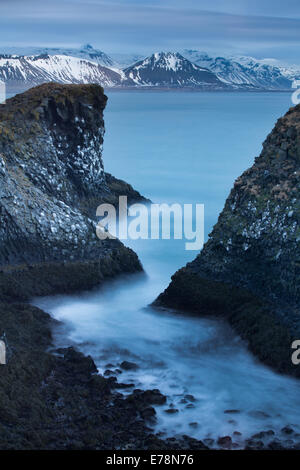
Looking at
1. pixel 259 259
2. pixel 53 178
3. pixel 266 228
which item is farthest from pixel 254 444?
pixel 53 178

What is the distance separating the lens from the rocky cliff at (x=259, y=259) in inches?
597

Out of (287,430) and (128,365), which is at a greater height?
(128,365)

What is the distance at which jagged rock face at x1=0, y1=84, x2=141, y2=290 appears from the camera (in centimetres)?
1894

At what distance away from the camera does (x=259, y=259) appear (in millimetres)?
16719

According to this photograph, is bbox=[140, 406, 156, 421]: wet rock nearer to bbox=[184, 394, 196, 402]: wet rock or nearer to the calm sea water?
the calm sea water

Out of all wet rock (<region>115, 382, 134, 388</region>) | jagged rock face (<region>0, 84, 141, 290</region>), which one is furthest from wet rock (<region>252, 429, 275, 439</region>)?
jagged rock face (<region>0, 84, 141, 290</region>)

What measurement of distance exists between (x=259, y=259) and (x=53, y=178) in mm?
9037

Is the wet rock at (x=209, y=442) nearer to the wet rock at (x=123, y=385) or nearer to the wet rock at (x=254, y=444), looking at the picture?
the wet rock at (x=254, y=444)

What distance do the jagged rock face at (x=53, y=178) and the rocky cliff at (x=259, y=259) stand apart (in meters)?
3.77

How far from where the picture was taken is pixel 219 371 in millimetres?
13656

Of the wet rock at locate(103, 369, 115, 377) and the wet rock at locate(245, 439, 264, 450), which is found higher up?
the wet rock at locate(103, 369, 115, 377)

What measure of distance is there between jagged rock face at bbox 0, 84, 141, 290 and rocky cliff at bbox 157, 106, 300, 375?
3.77m

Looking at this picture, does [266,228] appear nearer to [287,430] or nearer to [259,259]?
[259,259]
